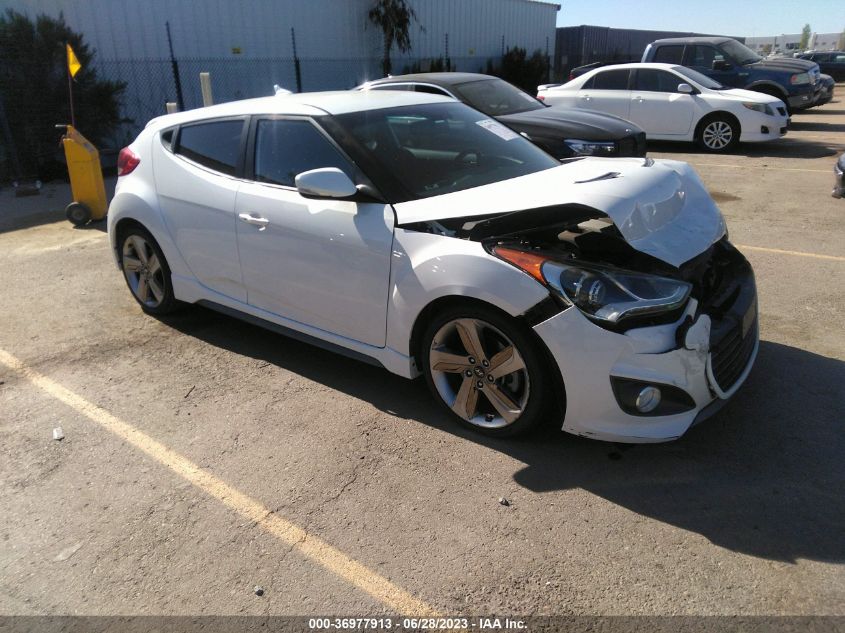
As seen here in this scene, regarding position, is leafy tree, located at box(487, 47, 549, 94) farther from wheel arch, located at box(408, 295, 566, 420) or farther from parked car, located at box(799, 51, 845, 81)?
wheel arch, located at box(408, 295, 566, 420)

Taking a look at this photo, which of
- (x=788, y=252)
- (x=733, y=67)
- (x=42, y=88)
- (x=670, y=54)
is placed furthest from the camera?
(x=670, y=54)

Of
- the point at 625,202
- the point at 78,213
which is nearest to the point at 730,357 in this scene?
the point at 625,202

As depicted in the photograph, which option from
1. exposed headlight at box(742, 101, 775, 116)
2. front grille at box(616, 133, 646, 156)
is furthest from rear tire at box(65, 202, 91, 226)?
exposed headlight at box(742, 101, 775, 116)

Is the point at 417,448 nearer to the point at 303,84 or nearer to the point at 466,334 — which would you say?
the point at 466,334

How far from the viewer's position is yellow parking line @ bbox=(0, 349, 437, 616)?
251cm

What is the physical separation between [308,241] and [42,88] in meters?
10.3

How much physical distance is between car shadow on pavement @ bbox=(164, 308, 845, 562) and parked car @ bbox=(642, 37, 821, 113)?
42.0 feet

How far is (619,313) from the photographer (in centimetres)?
288

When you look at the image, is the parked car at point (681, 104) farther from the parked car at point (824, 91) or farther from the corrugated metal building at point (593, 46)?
the corrugated metal building at point (593, 46)

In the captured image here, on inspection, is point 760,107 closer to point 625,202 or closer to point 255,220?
point 625,202

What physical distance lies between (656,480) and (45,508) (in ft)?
9.27

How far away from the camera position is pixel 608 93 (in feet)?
42.8

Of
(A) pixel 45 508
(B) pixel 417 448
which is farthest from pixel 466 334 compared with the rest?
(A) pixel 45 508

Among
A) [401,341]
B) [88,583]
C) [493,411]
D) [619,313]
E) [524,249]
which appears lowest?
[88,583]
